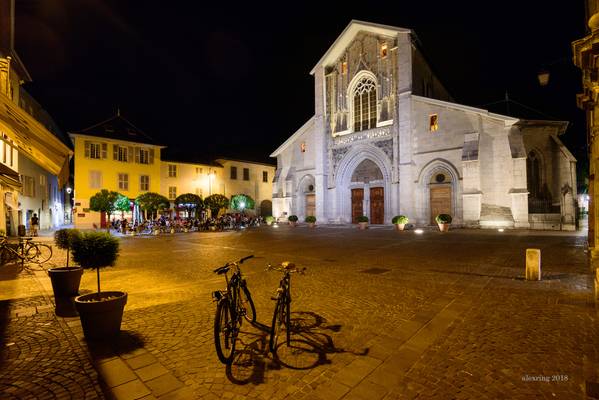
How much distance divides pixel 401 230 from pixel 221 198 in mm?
16120

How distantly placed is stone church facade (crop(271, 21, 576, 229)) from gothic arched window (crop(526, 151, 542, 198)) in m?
0.12

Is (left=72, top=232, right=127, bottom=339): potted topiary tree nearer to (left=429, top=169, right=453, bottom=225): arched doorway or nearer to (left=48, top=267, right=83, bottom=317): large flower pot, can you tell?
(left=48, top=267, right=83, bottom=317): large flower pot

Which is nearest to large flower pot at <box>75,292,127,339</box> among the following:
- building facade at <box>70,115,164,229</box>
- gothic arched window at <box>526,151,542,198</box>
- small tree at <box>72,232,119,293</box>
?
small tree at <box>72,232,119,293</box>

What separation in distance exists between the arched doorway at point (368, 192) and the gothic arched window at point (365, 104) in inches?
140

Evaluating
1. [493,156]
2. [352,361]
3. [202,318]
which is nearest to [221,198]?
[493,156]

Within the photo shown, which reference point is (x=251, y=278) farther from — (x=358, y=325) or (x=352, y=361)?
(x=352, y=361)

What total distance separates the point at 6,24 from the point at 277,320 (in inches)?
610

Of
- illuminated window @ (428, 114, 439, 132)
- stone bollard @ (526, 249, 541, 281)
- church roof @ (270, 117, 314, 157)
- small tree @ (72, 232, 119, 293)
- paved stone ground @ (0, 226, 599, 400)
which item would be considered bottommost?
paved stone ground @ (0, 226, 599, 400)

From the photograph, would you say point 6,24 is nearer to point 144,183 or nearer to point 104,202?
point 104,202

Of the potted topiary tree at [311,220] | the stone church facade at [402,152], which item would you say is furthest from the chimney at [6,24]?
the stone church facade at [402,152]

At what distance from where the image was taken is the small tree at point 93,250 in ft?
16.4

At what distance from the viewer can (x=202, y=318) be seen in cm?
515

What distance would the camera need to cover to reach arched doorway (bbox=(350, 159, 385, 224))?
95.3 feet

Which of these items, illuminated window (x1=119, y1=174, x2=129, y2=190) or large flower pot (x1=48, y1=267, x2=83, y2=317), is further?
illuminated window (x1=119, y1=174, x2=129, y2=190)
